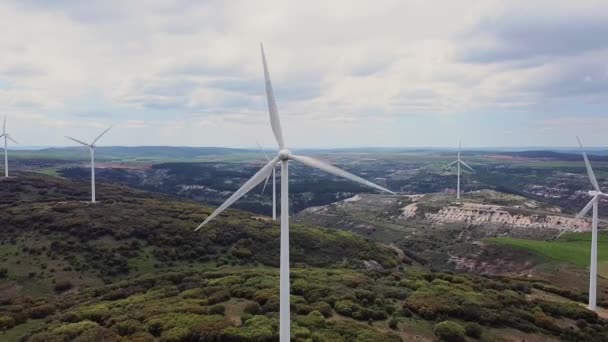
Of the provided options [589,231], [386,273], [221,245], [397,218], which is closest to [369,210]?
[397,218]

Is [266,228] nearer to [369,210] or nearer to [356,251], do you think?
[356,251]

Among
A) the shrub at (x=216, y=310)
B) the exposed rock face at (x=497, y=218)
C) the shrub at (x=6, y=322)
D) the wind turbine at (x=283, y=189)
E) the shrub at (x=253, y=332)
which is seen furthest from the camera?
the exposed rock face at (x=497, y=218)

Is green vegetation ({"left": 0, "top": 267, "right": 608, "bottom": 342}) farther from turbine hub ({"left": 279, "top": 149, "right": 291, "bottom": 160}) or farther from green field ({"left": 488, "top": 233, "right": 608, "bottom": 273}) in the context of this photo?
green field ({"left": 488, "top": 233, "right": 608, "bottom": 273})

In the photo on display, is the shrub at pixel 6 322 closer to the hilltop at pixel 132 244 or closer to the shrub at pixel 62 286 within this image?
the shrub at pixel 62 286

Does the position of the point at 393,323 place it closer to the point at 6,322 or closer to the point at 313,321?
the point at 313,321

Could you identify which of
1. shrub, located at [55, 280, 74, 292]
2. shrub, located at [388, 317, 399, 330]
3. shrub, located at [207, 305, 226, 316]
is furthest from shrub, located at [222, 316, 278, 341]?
shrub, located at [55, 280, 74, 292]

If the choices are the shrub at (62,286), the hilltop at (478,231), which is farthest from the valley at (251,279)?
the hilltop at (478,231)
